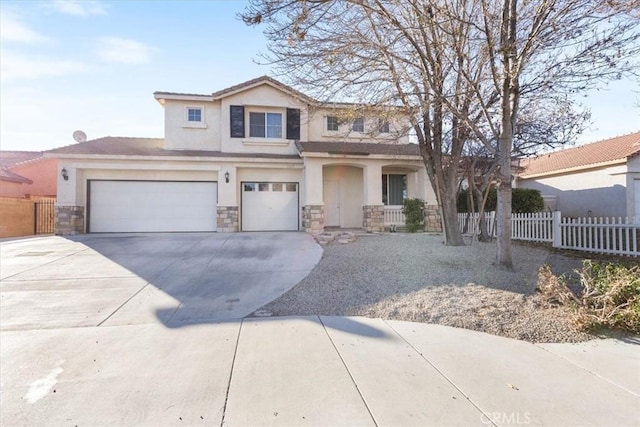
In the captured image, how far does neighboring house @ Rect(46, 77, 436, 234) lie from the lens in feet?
45.2

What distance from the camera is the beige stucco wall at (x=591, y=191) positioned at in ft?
50.6

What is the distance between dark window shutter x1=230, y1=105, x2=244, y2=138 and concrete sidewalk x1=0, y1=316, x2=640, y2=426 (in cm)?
1203

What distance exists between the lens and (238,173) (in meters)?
14.7

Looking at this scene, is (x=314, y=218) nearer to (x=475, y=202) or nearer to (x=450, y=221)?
(x=450, y=221)

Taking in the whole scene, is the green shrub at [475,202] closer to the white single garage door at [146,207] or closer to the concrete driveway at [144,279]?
the concrete driveway at [144,279]

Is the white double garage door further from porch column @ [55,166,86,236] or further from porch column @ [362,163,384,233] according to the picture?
porch column @ [362,163,384,233]

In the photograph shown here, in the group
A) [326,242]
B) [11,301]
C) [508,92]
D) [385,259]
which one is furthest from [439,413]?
[326,242]

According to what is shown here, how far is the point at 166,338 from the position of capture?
14.1 ft

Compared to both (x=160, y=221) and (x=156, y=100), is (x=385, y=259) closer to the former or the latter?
(x=160, y=221)

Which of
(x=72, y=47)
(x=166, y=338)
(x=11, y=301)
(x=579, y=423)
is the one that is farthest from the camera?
(x=72, y=47)

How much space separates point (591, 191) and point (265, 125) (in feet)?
52.7

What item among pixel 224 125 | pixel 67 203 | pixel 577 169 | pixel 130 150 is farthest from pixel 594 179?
Answer: pixel 67 203

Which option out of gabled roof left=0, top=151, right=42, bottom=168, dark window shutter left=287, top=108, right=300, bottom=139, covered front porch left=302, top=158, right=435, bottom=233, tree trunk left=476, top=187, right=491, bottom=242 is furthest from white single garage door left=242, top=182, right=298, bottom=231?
gabled roof left=0, top=151, right=42, bottom=168

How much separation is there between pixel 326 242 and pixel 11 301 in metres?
7.29
